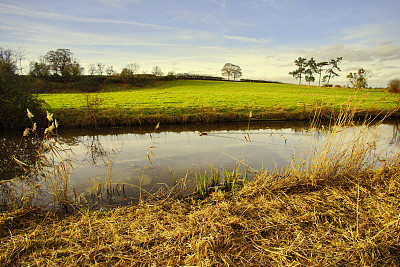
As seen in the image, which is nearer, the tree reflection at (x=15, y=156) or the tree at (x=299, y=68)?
the tree reflection at (x=15, y=156)

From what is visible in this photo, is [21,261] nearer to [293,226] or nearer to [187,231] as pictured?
[187,231]

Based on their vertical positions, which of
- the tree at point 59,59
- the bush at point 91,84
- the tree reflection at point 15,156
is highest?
the tree at point 59,59

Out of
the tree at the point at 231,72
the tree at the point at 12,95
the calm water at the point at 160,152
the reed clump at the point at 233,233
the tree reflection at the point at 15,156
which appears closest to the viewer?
the reed clump at the point at 233,233

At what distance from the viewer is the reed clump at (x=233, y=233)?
308cm

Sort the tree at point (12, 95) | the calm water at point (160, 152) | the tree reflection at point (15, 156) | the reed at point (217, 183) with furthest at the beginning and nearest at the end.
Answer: the tree at point (12, 95)
the tree reflection at point (15, 156)
the calm water at point (160, 152)
the reed at point (217, 183)

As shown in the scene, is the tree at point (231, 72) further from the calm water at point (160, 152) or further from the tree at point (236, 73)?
the calm water at point (160, 152)

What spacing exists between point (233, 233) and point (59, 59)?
71824 millimetres

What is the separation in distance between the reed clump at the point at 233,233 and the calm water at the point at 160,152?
147 cm

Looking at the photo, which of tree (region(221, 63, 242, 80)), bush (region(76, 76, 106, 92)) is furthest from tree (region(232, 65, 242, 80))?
bush (region(76, 76, 106, 92))

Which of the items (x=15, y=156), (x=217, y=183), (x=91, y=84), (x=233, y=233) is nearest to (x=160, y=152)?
(x=217, y=183)

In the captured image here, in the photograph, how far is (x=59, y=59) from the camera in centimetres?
5956

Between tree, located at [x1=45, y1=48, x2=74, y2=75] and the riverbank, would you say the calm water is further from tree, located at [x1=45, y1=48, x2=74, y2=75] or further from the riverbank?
tree, located at [x1=45, y1=48, x2=74, y2=75]

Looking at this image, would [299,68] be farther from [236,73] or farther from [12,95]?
[12,95]

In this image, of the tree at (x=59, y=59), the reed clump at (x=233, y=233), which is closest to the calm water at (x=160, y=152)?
the reed clump at (x=233, y=233)
